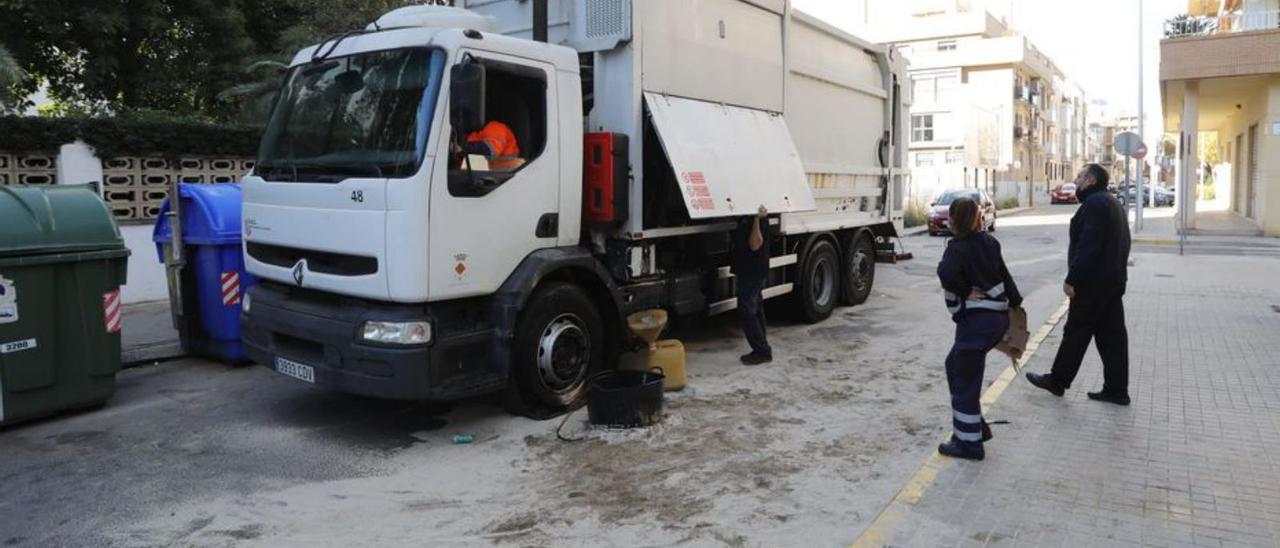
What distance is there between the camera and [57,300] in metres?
6.10

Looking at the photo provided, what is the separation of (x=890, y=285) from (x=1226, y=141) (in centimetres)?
3211

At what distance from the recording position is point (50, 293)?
6051mm

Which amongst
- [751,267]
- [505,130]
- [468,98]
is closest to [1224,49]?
[751,267]

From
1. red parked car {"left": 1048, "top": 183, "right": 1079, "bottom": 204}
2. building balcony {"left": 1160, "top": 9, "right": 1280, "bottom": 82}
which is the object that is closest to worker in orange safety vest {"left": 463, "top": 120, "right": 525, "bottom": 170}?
building balcony {"left": 1160, "top": 9, "right": 1280, "bottom": 82}

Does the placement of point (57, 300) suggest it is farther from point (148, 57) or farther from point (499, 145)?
point (148, 57)

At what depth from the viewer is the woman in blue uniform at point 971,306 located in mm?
4910

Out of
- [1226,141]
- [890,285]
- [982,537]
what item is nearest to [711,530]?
[982,537]

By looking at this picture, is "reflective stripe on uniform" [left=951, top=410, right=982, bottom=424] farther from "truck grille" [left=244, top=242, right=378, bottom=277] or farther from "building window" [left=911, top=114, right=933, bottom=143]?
"building window" [left=911, top=114, right=933, bottom=143]

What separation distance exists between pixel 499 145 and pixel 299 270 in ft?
4.89

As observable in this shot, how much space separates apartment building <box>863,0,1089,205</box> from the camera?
161ft

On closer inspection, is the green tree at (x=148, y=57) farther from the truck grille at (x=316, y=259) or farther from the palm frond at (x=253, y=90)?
the truck grille at (x=316, y=259)

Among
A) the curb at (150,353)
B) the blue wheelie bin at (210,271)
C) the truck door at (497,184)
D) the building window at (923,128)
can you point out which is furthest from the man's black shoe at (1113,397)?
the building window at (923,128)

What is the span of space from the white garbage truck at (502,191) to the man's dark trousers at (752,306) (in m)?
0.40

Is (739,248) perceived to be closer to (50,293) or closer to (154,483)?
(154,483)
